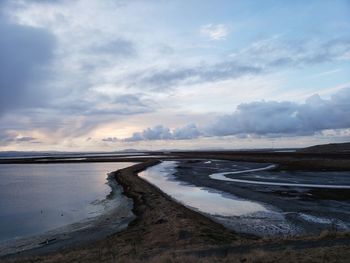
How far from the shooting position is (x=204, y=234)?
1633 cm

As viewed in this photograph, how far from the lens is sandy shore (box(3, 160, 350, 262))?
451 inches

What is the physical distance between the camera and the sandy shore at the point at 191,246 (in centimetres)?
1145

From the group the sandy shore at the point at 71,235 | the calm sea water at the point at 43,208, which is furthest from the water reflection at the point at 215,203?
the calm sea water at the point at 43,208

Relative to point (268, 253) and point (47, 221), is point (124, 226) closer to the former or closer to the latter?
point (47, 221)

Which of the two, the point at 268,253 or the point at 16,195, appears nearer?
the point at 268,253

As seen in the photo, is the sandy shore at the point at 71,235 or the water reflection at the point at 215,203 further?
the water reflection at the point at 215,203

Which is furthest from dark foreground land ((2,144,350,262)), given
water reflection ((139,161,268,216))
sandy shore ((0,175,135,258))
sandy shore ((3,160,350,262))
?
water reflection ((139,161,268,216))

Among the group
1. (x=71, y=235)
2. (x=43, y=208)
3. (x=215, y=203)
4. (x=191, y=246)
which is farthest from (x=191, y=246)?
(x=43, y=208)

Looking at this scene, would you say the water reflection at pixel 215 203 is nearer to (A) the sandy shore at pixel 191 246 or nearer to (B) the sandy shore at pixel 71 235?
(A) the sandy shore at pixel 191 246

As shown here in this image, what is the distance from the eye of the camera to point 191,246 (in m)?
14.4

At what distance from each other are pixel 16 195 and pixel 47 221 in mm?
15659

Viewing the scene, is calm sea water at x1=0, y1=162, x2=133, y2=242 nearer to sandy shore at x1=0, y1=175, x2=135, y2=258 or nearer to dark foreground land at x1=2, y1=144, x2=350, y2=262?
sandy shore at x1=0, y1=175, x2=135, y2=258

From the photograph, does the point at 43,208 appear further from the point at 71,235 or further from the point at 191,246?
the point at 191,246

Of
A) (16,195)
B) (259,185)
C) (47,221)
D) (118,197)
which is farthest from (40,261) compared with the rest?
(259,185)
